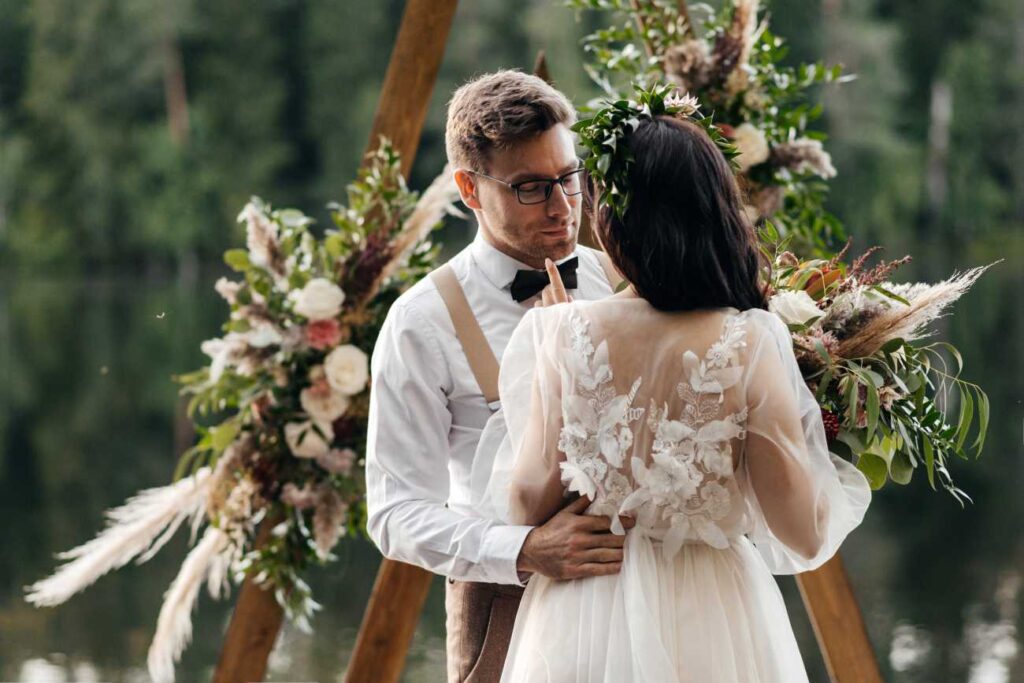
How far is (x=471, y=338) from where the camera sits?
220 cm

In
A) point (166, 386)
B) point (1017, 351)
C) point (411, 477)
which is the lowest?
point (1017, 351)

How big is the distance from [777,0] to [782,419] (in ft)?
62.2

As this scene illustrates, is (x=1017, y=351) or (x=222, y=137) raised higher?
(x=222, y=137)

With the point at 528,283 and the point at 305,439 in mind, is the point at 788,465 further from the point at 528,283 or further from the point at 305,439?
the point at 305,439

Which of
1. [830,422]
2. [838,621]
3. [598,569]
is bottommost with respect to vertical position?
[838,621]

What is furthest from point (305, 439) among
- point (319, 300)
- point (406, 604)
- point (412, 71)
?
point (412, 71)

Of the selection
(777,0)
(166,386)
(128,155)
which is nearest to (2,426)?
(166,386)

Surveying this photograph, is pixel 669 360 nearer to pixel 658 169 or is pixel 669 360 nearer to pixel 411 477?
pixel 658 169

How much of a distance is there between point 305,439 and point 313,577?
3868 millimetres

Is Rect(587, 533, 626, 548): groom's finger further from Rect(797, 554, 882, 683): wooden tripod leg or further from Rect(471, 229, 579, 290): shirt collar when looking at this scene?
Rect(797, 554, 882, 683): wooden tripod leg

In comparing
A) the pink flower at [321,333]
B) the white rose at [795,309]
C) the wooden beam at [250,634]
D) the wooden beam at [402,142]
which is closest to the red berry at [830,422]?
the white rose at [795,309]

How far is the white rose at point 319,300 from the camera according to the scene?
3.23 m

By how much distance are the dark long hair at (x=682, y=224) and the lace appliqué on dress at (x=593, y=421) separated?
0.11 meters

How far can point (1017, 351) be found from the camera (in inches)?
474
